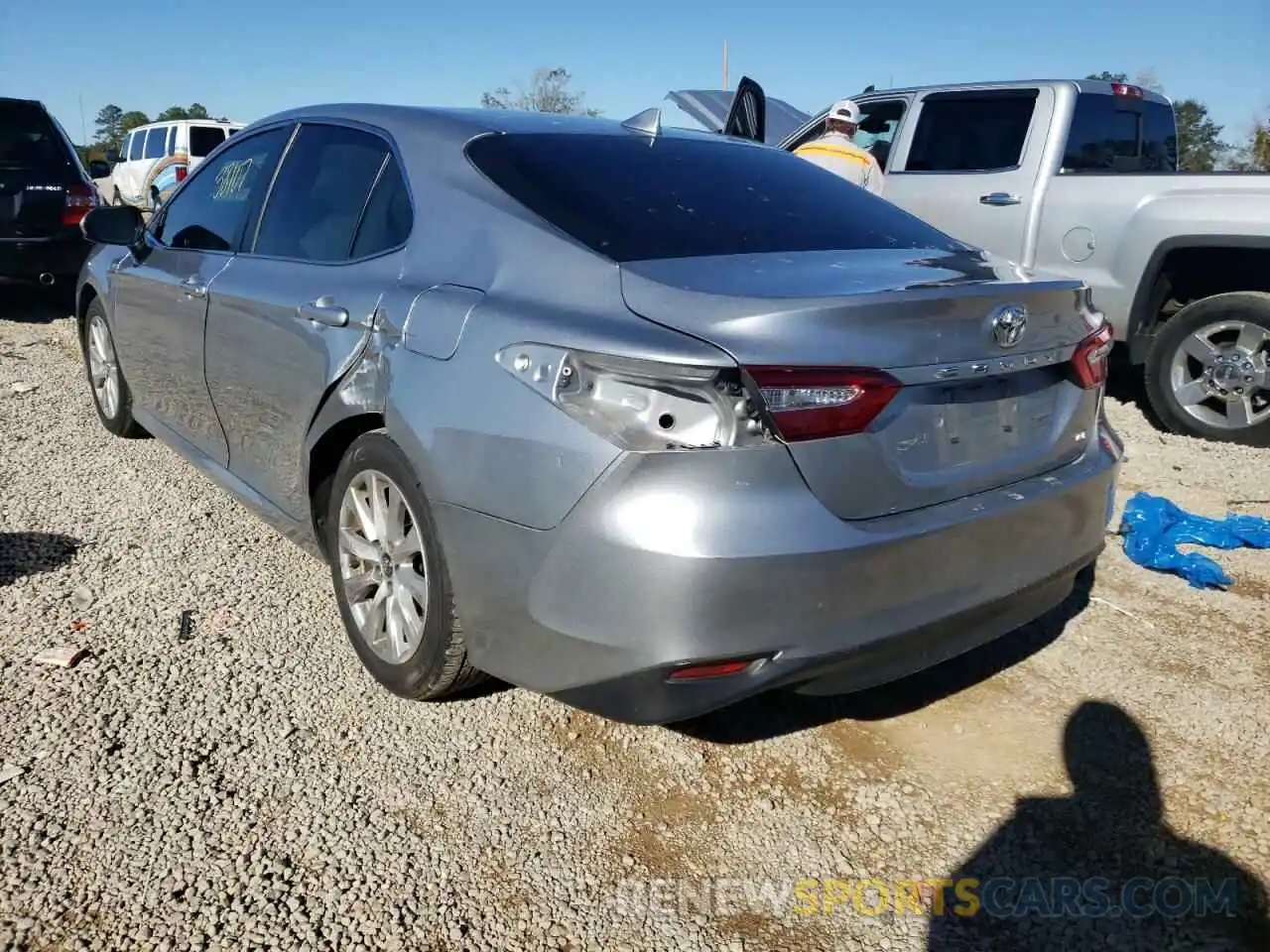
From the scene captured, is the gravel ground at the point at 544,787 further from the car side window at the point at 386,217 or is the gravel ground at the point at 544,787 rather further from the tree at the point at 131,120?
the tree at the point at 131,120

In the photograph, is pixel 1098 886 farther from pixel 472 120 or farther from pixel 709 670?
pixel 472 120

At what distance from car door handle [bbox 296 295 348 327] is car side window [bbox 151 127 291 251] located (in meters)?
0.90

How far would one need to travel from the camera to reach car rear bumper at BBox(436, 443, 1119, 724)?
2.01 meters

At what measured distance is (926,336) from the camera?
2188 millimetres

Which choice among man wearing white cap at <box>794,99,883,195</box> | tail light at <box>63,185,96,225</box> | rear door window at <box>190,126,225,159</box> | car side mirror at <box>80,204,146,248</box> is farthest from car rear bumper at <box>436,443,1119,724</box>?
rear door window at <box>190,126,225,159</box>

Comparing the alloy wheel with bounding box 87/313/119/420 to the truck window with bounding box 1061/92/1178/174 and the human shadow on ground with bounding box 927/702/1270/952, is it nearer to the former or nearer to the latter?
the human shadow on ground with bounding box 927/702/1270/952

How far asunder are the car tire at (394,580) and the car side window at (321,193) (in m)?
0.71

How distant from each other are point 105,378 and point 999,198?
5.20 metres

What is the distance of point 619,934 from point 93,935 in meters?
1.03

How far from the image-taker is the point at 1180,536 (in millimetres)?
4195

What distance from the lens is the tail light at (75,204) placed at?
8.17 metres

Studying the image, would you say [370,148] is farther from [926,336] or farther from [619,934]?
[619,934]

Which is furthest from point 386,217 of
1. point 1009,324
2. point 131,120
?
point 131,120

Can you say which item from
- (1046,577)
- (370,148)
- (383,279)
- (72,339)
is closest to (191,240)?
(370,148)
